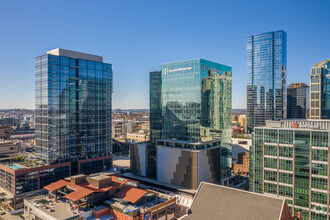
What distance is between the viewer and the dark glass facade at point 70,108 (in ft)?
316

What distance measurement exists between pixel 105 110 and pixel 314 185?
8497 centimetres

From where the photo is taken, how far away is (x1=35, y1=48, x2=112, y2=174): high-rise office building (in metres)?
96.5

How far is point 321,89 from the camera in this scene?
129125 mm

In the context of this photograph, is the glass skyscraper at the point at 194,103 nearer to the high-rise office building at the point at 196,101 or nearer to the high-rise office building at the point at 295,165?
the high-rise office building at the point at 196,101

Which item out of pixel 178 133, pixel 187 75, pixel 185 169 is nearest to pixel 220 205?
pixel 185 169

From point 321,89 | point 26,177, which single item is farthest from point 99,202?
point 321,89

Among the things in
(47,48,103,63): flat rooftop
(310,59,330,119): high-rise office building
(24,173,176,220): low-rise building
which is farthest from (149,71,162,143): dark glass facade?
(310,59,330,119): high-rise office building

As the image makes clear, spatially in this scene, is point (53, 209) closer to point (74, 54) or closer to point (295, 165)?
point (74, 54)

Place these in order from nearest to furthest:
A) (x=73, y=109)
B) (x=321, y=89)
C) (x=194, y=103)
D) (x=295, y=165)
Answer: (x=295, y=165), (x=194, y=103), (x=73, y=109), (x=321, y=89)

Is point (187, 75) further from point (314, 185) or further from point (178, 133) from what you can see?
point (314, 185)

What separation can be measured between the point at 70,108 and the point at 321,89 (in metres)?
123

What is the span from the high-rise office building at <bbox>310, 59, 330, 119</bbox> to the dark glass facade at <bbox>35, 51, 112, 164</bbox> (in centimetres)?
10656

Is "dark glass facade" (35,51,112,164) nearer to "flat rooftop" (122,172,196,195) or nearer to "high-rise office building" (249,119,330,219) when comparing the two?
"flat rooftop" (122,172,196,195)

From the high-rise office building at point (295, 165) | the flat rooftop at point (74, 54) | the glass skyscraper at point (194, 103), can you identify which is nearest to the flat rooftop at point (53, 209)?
the glass skyscraper at point (194, 103)
